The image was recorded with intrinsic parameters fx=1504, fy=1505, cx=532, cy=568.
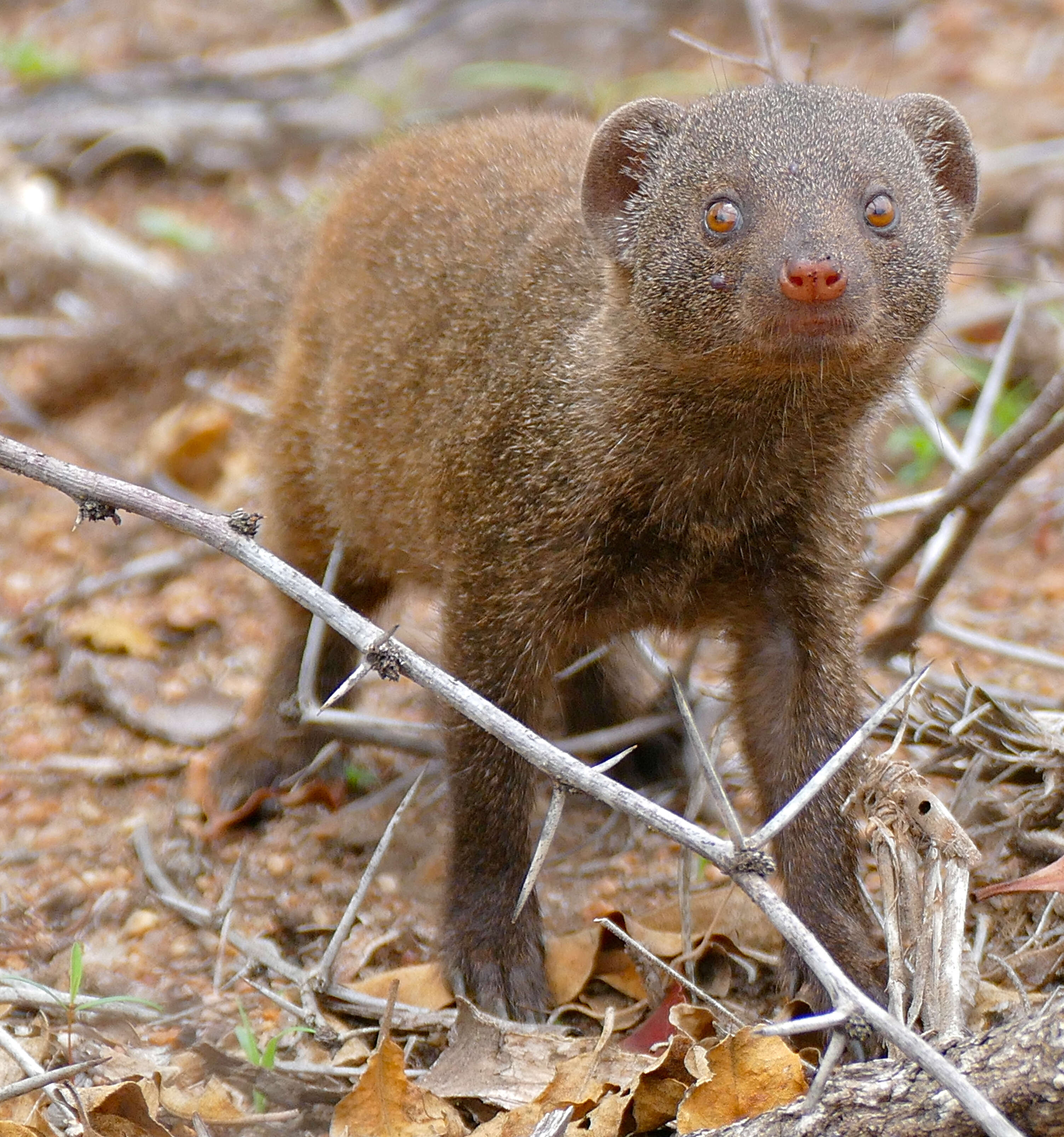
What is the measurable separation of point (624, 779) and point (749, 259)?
1.75 m

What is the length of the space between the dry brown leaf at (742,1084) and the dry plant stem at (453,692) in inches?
8.1

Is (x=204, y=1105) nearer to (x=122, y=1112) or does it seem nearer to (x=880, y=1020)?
(x=122, y=1112)

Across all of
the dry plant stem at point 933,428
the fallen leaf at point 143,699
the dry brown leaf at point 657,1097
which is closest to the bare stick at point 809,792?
the dry brown leaf at point 657,1097

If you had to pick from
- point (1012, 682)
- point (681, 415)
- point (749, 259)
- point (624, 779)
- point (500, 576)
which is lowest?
point (624, 779)

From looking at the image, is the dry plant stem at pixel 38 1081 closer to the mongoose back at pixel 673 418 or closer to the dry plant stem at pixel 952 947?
the mongoose back at pixel 673 418

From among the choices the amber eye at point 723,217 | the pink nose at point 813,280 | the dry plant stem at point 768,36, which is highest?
the dry plant stem at point 768,36

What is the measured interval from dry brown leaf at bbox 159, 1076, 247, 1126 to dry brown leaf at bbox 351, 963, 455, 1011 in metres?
0.45

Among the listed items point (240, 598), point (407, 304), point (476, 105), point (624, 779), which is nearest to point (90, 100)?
point (476, 105)

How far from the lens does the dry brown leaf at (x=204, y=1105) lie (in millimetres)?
2502

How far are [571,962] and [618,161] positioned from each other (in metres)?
1.64

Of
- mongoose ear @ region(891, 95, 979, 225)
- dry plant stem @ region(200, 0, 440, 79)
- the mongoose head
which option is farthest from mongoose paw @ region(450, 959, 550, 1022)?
dry plant stem @ region(200, 0, 440, 79)

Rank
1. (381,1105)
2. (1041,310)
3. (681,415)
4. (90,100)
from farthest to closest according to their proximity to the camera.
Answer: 1. (90,100)
2. (1041,310)
3. (681,415)
4. (381,1105)

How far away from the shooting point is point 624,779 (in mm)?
4020

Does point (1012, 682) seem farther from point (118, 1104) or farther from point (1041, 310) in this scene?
point (118, 1104)
